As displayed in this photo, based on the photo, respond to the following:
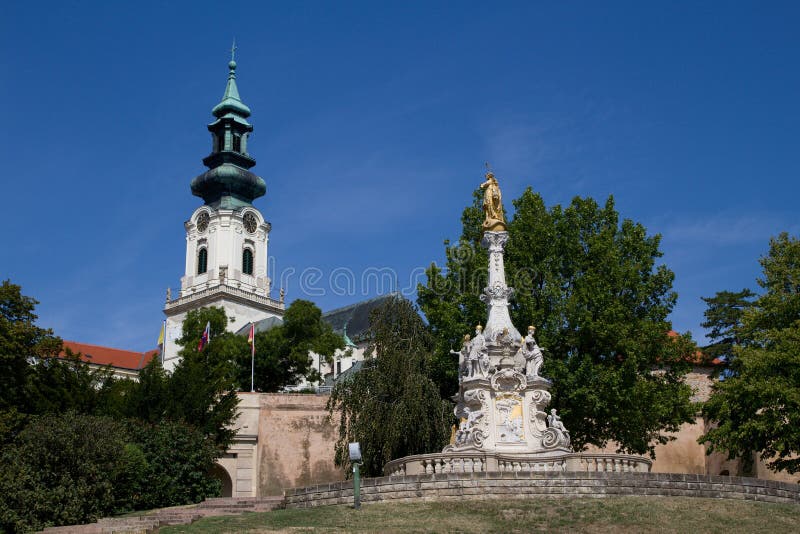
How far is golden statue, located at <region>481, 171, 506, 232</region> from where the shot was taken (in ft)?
95.7

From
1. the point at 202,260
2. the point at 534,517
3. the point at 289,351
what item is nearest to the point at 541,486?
the point at 534,517

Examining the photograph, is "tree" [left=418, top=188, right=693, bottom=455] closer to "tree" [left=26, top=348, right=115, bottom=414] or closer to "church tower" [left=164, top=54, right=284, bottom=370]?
"tree" [left=26, top=348, right=115, bottom=414]

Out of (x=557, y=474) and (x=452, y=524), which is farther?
(x=557, y=474)

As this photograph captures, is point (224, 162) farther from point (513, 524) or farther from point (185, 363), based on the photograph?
point (513, 524)

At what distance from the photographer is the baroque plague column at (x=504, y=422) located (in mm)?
23891

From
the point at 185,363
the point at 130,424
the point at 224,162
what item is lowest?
the point at 130,424

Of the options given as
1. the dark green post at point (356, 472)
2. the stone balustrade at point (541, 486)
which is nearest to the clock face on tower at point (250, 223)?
the stone balustrade at point (541, 486)

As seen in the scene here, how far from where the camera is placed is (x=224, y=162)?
89312mm

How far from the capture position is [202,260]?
90.1 metres

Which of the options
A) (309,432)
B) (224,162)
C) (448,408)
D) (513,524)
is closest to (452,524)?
(513,524)

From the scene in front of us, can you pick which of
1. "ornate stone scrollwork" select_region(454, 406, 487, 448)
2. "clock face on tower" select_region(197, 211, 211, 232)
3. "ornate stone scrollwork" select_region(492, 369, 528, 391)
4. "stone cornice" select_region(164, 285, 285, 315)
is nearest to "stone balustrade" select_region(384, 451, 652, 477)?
"ornate stone scrollwork" select_region(454, 406, 487, 448)

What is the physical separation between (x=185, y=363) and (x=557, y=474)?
20.3 m

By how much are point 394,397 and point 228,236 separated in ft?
187

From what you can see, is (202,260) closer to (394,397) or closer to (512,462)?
(394,397)
